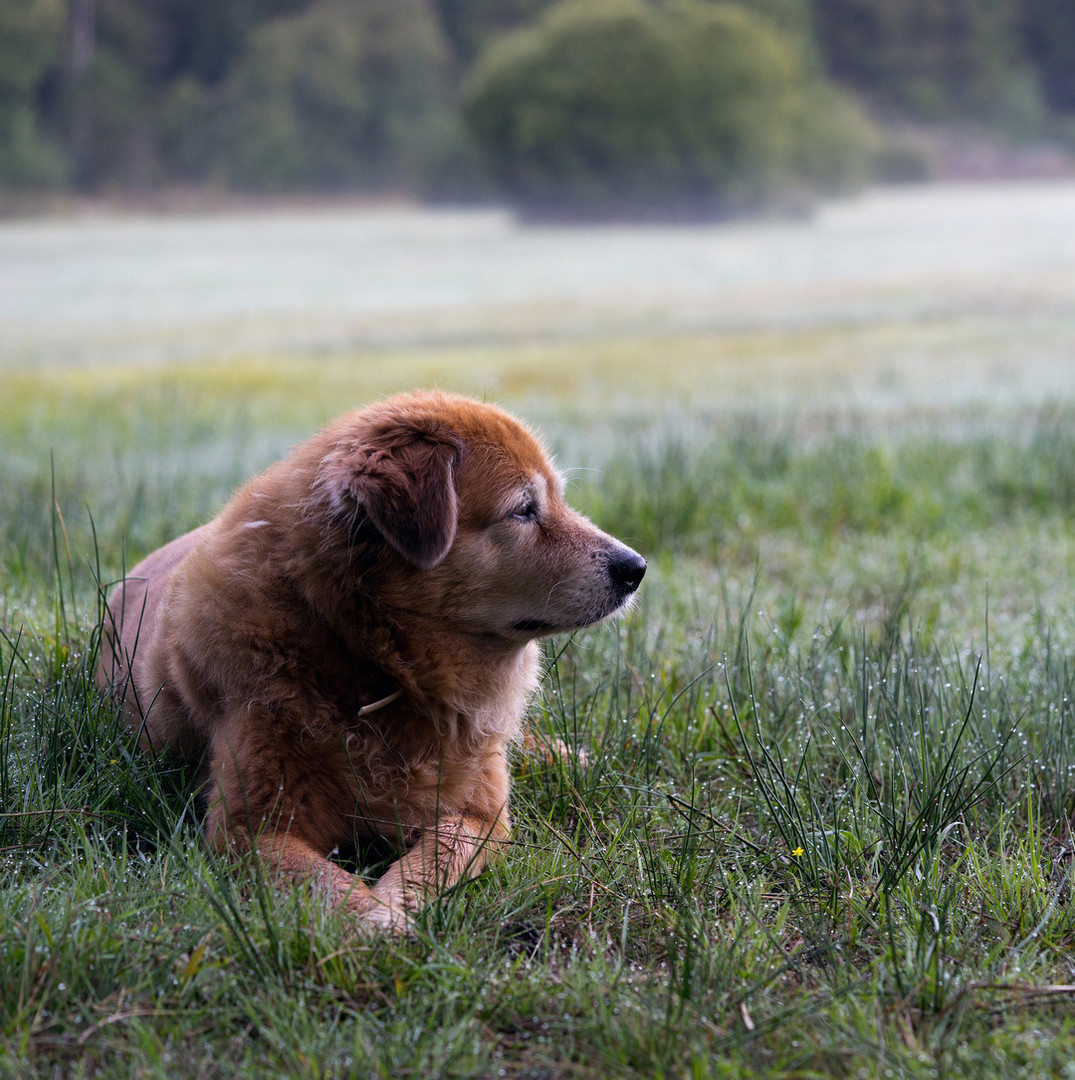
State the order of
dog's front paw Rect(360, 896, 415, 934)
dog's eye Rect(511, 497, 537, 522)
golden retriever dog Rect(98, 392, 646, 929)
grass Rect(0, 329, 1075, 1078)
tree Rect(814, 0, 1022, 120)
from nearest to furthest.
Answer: grass Rect(0, 329, 1075, 1078), dog's front paw Rect(360, 896, 415, 934), golden retriever dog Rect(98, 392, 646, 929), dog's eye Rect(511, 497, 537, 522), tree Rect(814, 0, 1022, 120)

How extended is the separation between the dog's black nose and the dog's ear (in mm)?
441

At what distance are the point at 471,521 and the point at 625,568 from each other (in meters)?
0.41

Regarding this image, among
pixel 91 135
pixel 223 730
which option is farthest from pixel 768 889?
pixel 91 135

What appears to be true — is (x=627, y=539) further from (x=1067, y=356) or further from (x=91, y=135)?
(x=91, y=135)

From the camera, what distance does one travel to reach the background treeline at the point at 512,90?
1675 centimetres

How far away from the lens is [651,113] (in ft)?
74.9

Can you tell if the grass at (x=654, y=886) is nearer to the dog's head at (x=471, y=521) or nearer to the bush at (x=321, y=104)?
the dog's head at (x=471, y=521)

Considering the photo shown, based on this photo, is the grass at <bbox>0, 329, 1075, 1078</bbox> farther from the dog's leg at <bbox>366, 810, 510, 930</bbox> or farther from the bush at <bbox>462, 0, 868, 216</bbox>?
the bush at <bbox>462, 0, 868, 216</bbox>

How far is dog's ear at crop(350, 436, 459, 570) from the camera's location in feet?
8.02

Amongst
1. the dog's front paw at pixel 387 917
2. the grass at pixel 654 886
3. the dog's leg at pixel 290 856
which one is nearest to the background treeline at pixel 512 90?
the grass at pixel 654 886

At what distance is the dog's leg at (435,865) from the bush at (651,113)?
64.7 ft

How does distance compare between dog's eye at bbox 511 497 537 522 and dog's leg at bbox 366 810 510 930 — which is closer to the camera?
dog's leg at bbox 366 810 510 930

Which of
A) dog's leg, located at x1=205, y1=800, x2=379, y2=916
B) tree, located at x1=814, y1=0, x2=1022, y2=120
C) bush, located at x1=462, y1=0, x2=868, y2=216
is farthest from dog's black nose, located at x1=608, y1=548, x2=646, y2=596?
tree, located at x1=814, y1=0, x2=1022, y2=120

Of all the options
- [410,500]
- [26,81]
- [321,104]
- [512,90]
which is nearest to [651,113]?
[512,90]
